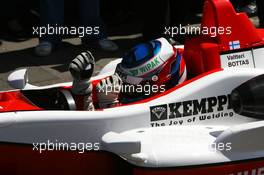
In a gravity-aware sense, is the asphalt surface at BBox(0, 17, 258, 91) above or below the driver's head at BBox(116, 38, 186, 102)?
above

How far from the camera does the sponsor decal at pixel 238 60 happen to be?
309 cm

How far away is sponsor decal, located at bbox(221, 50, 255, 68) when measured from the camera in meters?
3.09

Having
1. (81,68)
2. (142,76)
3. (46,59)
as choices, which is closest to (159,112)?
(142,76)

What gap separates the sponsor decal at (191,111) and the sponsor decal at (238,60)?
211 millimetres

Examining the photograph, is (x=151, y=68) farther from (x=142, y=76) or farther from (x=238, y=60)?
(x=238, y=60)

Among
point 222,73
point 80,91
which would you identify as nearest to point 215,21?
point 222,73

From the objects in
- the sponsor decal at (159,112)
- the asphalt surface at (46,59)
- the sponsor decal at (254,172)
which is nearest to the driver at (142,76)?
the sponsor decal at (159,112)

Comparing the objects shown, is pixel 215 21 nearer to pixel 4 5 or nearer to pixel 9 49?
pixel 9 49

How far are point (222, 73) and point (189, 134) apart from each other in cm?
37

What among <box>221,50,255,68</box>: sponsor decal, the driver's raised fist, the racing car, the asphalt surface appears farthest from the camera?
the asphalt surface

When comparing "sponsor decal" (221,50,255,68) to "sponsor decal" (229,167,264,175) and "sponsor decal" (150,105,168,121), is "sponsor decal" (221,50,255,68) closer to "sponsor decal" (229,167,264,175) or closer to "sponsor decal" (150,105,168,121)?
"sponsor decal" (150,105,168,121)

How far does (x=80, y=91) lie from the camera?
2891 millimetres

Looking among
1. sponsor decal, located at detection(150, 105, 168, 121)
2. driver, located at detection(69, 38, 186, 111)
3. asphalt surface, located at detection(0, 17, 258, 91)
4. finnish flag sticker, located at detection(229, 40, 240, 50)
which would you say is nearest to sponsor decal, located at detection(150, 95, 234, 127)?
sponsor decal, located at detection(150, 105, 168, 121)

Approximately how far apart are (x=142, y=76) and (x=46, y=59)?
7.16ft
